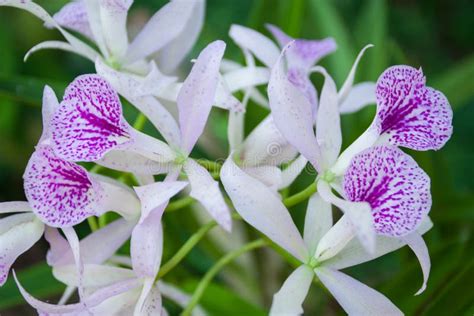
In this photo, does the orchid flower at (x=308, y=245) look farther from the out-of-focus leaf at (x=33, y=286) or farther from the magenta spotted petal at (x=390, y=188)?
the out-of-focus leaf at (x=33, y=286)

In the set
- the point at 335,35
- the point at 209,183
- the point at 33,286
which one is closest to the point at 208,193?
the point at 209,183

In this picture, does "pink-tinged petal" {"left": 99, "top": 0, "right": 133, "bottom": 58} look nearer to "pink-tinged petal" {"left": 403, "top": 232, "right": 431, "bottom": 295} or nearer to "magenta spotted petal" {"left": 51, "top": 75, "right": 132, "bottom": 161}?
"magenta spotted petal" {"left": 51, "top": 75, "right": 132, "bottom": 161}

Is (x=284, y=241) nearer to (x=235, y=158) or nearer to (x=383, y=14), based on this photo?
(x=235, y=158)

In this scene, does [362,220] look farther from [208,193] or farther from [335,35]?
[335,35]

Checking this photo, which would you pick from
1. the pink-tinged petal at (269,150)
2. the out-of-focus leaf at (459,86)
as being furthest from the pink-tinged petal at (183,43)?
the out-of-focus leaf at (459,86)

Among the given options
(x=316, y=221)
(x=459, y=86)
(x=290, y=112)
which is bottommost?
(x=459, y=86)

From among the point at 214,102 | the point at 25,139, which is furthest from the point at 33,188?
the point at 25,139
